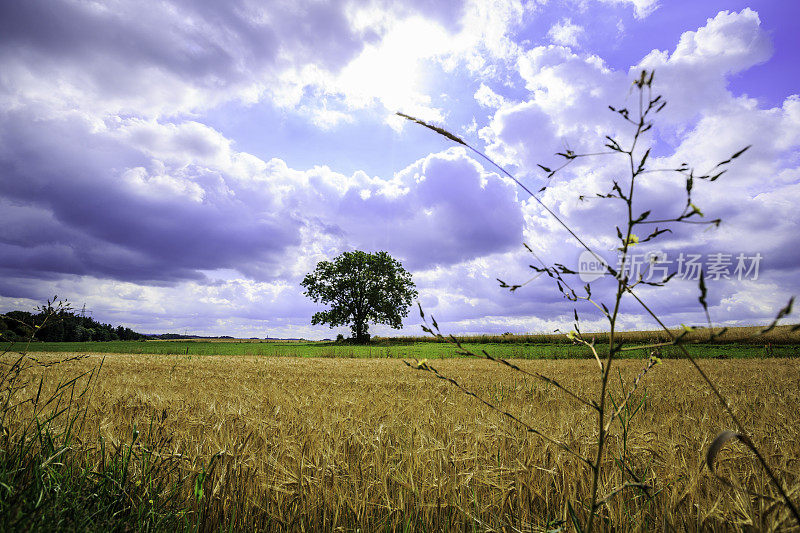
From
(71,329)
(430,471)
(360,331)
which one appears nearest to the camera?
(430,471)

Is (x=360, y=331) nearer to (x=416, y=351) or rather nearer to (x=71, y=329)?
(x=416, y=351)

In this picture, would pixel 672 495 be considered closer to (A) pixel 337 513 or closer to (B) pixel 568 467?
A: (B) pixel 568 467

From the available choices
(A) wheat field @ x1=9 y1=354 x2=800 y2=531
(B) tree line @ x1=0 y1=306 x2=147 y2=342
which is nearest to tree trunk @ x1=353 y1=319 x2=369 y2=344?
(B) tree line @ x1=0 y1=306 x2=147 y2=342

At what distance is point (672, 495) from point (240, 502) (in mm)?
→ 2580

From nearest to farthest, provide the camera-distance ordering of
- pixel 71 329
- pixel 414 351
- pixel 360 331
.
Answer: pixel 414 351 → pixel 360 331 → pixel 71 329

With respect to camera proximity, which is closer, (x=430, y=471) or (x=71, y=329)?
(x=430, y=471)

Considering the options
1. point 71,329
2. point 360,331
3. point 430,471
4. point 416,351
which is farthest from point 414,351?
point 71,329

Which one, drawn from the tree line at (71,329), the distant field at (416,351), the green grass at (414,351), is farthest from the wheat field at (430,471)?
the green grass at (414,351)

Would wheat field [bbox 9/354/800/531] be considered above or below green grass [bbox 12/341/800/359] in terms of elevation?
above

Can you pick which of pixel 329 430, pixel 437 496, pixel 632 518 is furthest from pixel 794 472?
pixel 329 430

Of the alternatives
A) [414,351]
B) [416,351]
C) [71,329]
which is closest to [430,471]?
[414,351]

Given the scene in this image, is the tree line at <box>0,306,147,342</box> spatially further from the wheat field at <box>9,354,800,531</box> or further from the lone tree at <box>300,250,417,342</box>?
the lone tree at <box>300,250,417,342</box>

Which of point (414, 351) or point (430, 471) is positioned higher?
point (430, 471)

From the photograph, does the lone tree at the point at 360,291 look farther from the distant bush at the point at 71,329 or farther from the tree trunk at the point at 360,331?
the distant bush at the point at 71,329
